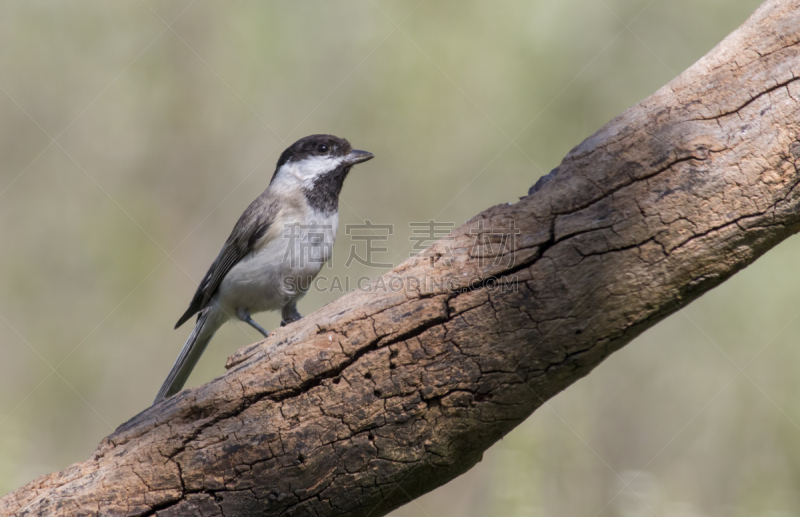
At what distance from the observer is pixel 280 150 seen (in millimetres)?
6941

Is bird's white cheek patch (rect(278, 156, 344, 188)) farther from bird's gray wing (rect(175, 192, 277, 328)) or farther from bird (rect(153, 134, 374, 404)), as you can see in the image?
bird's gray wing (rect(175, 192, 277, 328))

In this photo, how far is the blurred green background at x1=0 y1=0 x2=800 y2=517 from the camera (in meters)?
5.69

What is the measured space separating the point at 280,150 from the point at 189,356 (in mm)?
3054

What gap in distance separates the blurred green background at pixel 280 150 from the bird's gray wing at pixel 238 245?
127 centimetres

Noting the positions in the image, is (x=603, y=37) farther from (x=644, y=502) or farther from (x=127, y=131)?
(x=127, y=131)

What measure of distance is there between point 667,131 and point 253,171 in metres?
5.10

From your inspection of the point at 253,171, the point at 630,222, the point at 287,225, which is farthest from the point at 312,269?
the point at 630,222

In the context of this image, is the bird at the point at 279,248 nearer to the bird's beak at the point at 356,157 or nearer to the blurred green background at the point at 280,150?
the bird's beak at the point at 356,157

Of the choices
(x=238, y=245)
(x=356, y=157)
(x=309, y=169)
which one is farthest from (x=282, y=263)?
(x=356, y=157)

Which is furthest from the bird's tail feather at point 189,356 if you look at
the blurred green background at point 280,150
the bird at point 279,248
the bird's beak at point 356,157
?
the bird's beak at point 356,157

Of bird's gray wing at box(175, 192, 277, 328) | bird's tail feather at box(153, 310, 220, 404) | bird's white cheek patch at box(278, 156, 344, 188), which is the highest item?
bird's white cheek patch at box(278, 156, 344, 188)

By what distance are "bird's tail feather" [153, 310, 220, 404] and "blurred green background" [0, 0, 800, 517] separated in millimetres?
1363

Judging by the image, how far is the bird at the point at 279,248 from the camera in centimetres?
489

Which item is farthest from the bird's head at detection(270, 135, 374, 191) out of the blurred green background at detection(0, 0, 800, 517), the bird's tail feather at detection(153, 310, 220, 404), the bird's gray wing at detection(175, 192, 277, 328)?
the bird's tail feather at detection(153, 310, 220, 404)
